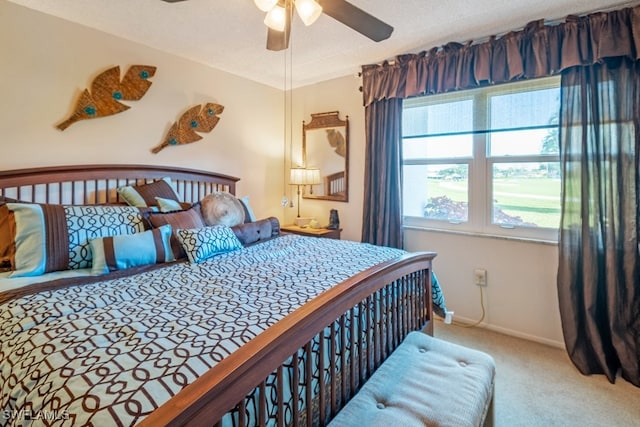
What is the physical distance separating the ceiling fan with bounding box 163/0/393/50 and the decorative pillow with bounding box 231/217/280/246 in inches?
52.5

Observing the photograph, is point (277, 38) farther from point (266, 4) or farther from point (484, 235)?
point (484, 235)

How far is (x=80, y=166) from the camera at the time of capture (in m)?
2.39

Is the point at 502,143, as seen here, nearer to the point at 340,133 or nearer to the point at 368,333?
the point at 340,133

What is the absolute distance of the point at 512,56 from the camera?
8.05 ft

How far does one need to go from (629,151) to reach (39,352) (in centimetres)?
305

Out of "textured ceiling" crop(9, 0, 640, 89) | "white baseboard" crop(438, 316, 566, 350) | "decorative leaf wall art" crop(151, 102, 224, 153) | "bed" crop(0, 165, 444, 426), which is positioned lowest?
"white baseboard" crop(438, 316, 566, 350)

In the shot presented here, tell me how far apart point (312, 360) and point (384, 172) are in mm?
2237

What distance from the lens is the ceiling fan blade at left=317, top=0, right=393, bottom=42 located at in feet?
5.58

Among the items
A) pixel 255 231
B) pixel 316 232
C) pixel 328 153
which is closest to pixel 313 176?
pixel 328 153

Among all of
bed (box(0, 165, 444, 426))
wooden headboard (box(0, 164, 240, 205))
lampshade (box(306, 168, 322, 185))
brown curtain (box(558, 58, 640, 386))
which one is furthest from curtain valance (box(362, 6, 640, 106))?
wooden headboard (box(0, 164, 240, 205))

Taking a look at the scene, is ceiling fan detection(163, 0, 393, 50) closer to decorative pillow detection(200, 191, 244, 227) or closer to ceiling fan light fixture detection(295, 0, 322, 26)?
ceiling fan light fixture detection(295, 0, 322, 26)

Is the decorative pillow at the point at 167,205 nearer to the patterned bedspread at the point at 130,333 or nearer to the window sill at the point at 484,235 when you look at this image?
the patterned bedspread at the point at 130,333

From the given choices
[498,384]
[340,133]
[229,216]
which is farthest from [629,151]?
[229,216]

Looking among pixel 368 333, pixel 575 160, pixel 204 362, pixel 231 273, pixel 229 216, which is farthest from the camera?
pixel 229 216
